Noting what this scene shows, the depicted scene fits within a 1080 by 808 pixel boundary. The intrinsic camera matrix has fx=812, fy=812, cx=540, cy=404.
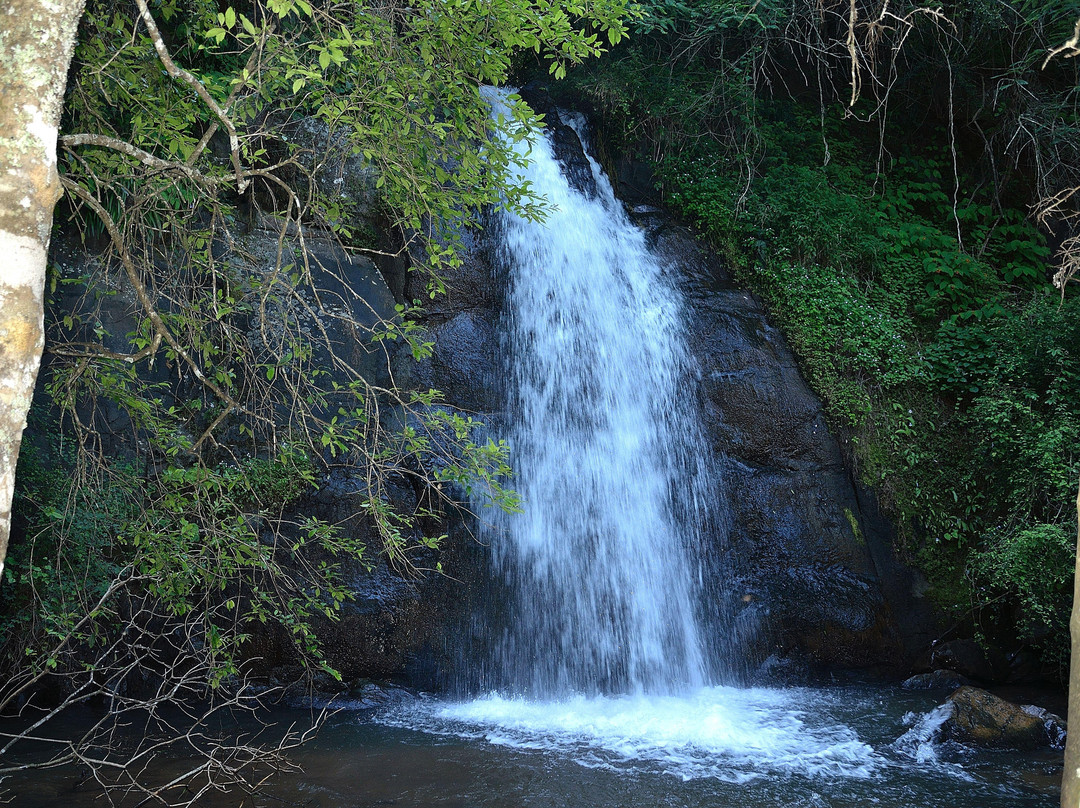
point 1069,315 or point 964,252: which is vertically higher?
point 964,252

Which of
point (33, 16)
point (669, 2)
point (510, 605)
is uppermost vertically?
point (669, 2)

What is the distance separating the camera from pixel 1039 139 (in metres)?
9.54

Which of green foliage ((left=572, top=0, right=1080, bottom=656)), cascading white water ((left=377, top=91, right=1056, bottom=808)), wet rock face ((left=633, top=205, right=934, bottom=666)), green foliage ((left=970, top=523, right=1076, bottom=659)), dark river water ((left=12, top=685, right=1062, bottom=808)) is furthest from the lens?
wet rock face ((left=633, top=205, right=934, bottom=666))

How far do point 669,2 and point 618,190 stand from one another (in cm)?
233

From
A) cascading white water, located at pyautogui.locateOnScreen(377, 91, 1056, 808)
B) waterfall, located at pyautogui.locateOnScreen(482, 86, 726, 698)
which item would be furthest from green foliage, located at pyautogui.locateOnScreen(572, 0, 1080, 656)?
waterfall, located at pyautogui.locateOnScreen(482, 86, 726, 698)

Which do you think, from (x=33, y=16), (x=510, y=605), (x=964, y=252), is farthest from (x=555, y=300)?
(x=33, y=16)

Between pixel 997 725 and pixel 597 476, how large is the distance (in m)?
3.89

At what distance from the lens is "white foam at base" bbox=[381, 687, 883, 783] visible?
5.45 metres

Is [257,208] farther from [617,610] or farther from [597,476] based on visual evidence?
[617,610]

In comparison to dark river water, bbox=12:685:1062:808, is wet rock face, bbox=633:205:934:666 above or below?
above

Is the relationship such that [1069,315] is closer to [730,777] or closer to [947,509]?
[947,509]

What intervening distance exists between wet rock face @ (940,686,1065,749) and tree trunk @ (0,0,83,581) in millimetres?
6168

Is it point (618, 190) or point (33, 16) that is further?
point (618, 190)

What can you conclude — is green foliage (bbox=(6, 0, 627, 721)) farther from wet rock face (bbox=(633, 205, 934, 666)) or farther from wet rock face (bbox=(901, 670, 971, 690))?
wet rock face (bbox=(901, 670, 971, 690))
